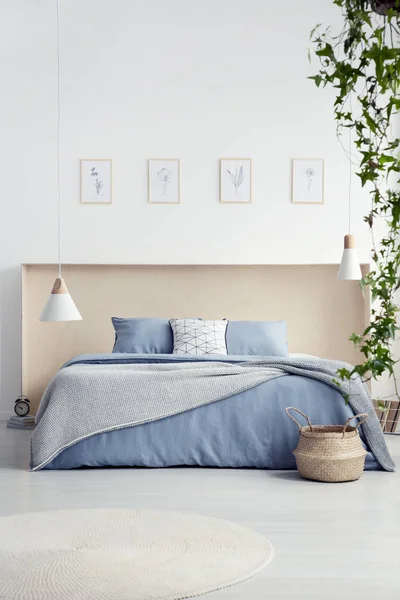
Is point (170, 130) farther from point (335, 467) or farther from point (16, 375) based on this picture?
point (335, 467)

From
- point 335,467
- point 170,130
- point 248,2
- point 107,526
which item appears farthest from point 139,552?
point 248,2

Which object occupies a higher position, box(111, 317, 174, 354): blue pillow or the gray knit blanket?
box(111, 317, 174, 354): blue pillow

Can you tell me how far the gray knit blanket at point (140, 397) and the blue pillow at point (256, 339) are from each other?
1.04 metres

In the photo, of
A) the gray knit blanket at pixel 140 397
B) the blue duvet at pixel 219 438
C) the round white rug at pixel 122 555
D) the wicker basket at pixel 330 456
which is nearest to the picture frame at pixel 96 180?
the gray knit blanket at pixel 140 397

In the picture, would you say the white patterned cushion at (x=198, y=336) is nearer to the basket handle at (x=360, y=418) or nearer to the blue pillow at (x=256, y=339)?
the blue pillow at (x=256, y=339)

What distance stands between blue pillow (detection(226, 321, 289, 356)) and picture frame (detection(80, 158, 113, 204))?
53.1 inches

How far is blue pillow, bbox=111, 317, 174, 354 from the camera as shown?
18.1 feet

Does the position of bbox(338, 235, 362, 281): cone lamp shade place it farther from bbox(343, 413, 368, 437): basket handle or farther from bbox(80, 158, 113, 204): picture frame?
bbox(80, 158, 113, 204): picture frame

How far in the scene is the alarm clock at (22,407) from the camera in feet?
18.9

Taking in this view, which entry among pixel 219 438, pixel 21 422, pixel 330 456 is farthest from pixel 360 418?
pixel 21 422

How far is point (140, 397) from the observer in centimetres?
429

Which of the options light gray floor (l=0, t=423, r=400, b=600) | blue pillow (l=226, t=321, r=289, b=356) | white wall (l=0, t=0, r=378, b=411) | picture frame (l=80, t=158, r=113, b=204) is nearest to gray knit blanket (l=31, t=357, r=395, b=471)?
light gray floor (l=0, t=423, r=400, b=600)

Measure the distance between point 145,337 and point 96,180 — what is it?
1.27 m

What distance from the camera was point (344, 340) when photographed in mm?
6141
